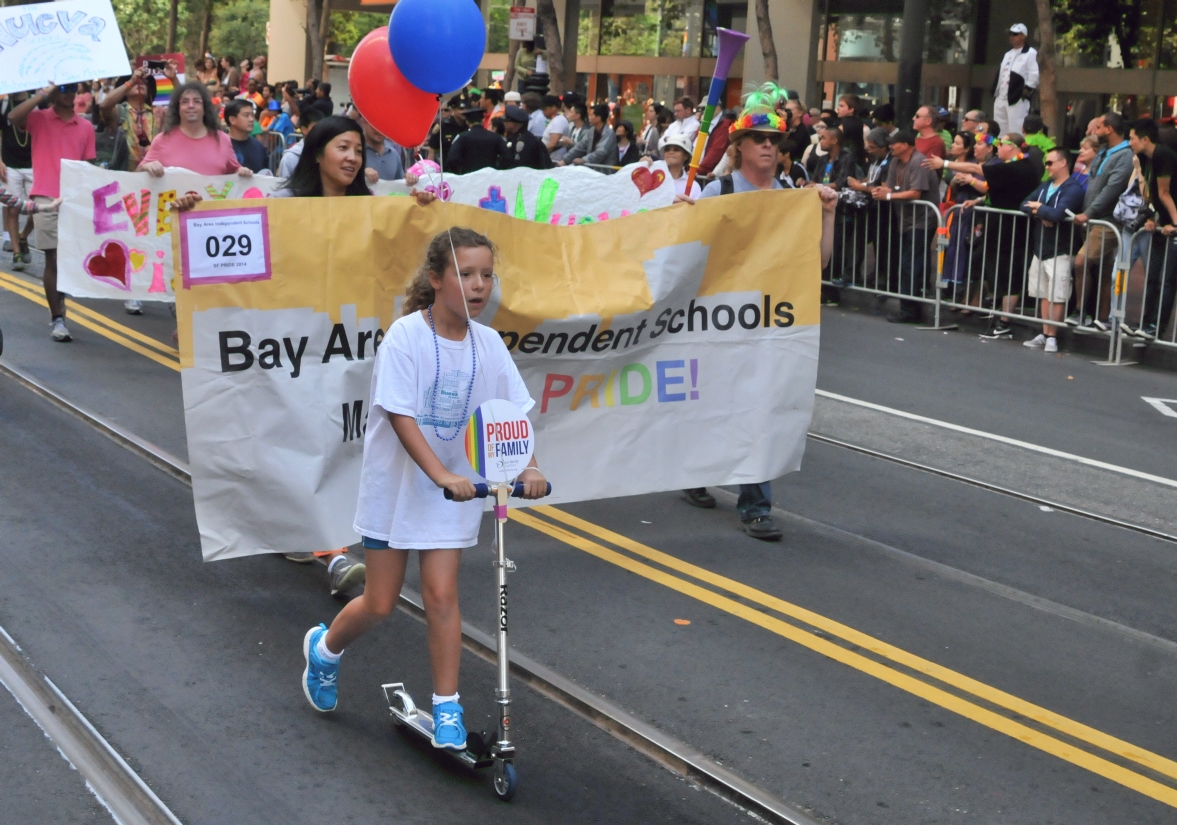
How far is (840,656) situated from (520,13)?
19077mm

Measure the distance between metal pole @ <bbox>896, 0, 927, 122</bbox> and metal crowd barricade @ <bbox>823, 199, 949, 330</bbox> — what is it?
8.67m

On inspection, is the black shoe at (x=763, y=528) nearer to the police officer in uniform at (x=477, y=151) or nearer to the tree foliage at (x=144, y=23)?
the police officer in uniform at (x=477, y=151)

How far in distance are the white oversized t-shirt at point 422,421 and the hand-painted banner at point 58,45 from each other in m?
7.08

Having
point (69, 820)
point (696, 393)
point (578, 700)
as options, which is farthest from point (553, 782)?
point (696, 393)

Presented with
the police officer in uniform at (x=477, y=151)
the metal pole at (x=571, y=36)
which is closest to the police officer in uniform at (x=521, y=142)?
the police officer in uniform at (x=477, y=151)

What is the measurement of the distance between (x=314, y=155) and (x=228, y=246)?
735mm

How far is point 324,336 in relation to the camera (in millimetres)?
6043

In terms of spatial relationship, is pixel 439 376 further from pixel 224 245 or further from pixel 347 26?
pixel 347 26

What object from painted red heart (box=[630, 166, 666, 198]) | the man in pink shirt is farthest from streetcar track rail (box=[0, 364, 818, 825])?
the man in pink shirt

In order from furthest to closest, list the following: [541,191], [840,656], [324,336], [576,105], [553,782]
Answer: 1. [576,105]
2. [541,191]
3. [324,336]
4. [840,656]
5. [553,782]

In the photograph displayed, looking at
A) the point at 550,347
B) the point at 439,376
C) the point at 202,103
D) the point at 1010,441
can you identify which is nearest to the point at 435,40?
the point at 550,347

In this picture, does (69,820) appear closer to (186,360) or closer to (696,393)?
(186,360)

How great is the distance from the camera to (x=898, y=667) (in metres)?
5.51

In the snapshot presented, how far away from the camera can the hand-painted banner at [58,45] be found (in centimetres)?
1041
